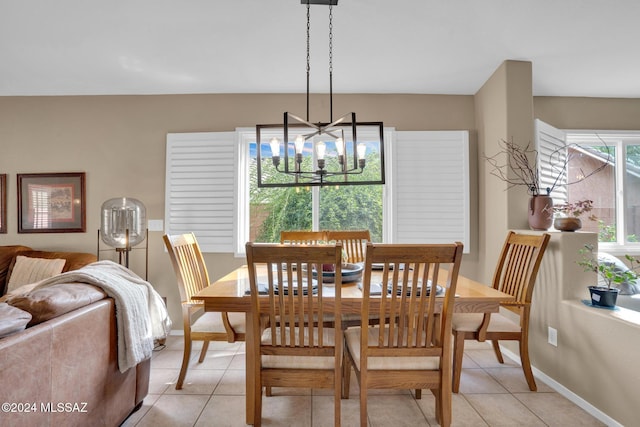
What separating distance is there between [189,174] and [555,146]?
12.1ft

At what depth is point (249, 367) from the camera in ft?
5.69

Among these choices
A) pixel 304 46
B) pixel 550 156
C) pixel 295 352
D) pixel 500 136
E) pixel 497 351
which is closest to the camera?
pixel 295 352

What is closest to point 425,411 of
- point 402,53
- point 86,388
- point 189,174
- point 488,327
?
point 488,327

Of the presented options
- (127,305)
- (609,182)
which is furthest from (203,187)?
(609,182)

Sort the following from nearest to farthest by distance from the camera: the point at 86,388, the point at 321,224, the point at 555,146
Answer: the point at 86,388 → the point at 555,146 → the point at 321,224

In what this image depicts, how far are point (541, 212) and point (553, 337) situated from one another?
914 millimetres

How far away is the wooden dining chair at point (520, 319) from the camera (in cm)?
203

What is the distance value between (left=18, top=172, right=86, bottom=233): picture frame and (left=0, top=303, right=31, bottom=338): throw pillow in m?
2.54

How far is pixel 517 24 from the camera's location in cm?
238

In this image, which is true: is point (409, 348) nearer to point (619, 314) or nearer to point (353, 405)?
point (353, 405)

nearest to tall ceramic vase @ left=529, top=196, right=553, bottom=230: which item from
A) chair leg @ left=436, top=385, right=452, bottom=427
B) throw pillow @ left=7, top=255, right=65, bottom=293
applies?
chair leg @ left=436, top=385, right=452, bottom=427

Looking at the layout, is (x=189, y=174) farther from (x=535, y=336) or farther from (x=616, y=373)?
(x=616, y=373)

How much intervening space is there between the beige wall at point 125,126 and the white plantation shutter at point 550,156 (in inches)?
23.0

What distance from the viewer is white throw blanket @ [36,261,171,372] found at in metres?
1.58
